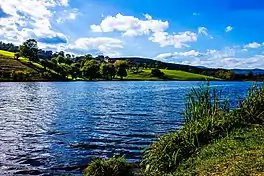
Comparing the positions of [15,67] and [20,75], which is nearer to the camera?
[20,75]

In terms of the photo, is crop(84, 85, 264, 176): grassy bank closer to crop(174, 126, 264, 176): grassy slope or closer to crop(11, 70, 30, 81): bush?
crop(174, 126, 264, 176): grassy slope

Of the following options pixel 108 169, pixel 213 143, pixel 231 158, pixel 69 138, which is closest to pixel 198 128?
pixel 213 143

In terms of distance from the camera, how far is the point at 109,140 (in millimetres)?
29047

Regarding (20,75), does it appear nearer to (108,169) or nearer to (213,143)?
(108,169)

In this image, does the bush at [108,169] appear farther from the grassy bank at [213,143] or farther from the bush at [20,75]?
the bush at [20,75]

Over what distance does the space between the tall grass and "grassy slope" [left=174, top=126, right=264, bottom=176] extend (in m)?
0.72

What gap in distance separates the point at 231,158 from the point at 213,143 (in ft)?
8.49

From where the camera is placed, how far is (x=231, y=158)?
14031 millimetres

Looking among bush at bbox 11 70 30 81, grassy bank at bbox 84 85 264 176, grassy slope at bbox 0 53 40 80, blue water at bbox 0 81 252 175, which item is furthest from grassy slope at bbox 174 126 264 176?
grassy slope at bbox 0 53 40 80

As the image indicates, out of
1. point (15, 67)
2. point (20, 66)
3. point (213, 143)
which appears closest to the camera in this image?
point (213, 143)

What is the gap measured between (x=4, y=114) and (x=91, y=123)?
49.8ft

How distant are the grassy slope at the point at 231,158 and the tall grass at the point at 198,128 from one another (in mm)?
718

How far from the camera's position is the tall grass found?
15.8m

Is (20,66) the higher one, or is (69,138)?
(20,66)
